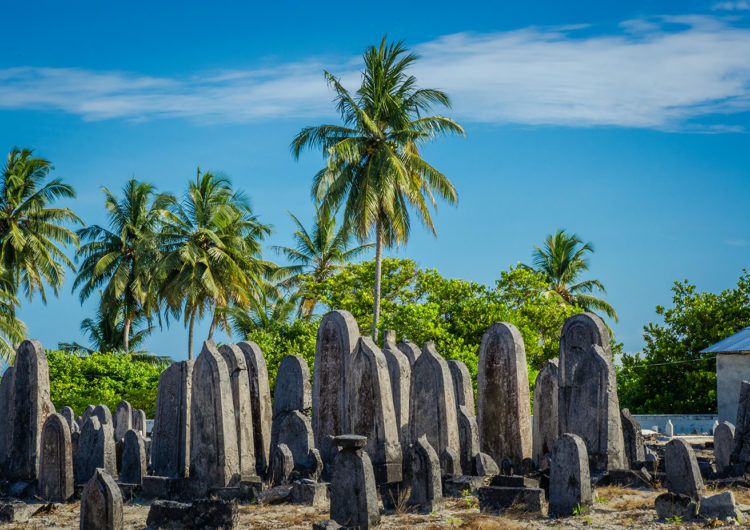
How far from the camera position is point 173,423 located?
42.6 ft

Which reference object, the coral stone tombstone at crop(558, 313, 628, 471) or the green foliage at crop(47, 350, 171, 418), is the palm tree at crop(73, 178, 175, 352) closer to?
the green foliage at crop(47, 350, 171, 418)

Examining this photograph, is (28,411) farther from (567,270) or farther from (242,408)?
(567,270)

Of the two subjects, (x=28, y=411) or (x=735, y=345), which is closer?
(x=28, y=411)

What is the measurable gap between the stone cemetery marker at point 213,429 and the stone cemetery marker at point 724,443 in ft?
24.4

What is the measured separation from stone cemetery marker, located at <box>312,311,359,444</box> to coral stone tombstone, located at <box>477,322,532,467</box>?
210cm

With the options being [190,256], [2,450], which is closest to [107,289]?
[190,256]

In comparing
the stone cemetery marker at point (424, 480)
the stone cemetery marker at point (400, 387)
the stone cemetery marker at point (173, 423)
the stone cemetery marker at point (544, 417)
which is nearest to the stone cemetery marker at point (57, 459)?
the stone cemetery marker at point (173, 423)

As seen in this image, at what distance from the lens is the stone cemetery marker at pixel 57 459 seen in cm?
1152

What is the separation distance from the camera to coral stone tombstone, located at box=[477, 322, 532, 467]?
42.1ft

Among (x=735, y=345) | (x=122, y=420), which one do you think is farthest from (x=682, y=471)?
(x=735, y=345)

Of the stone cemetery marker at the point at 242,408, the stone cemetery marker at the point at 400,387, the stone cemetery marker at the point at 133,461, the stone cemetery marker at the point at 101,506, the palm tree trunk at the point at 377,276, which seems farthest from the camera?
the palm tree trunk at the point at 377,276

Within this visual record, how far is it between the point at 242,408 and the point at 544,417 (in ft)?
15.9

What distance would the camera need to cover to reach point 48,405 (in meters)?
12.6

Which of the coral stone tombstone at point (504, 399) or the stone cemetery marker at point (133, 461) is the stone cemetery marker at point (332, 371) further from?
the stone cemetery marker at point (133, 461)
